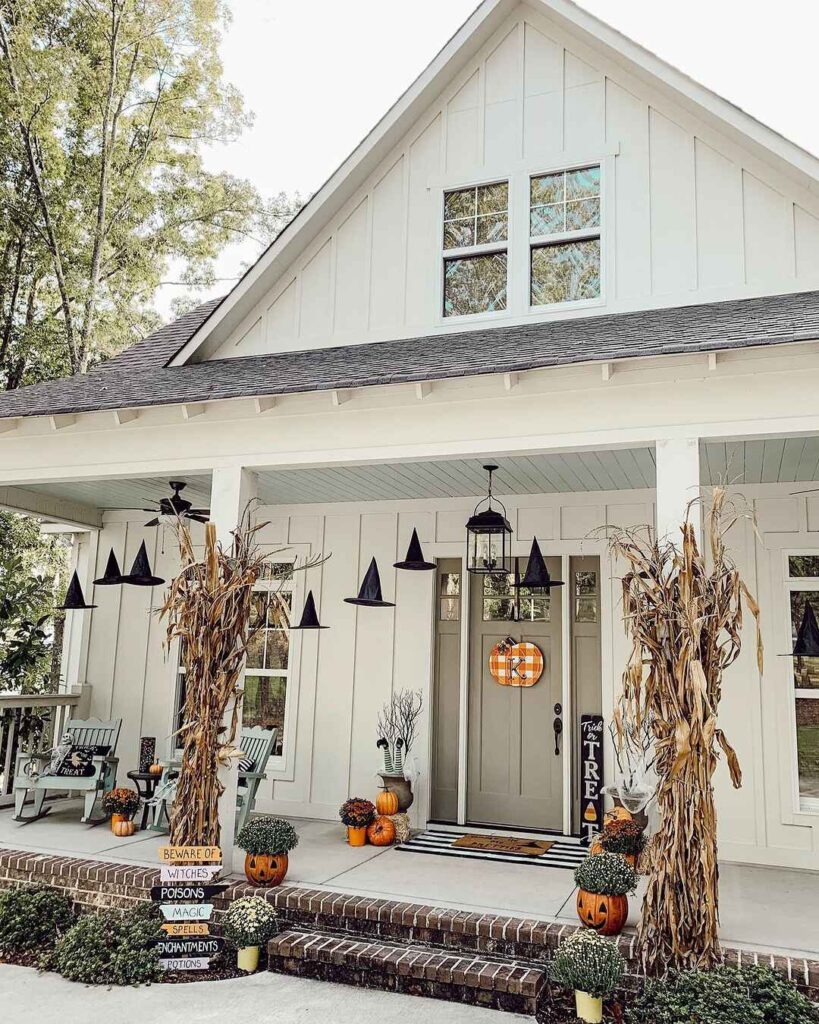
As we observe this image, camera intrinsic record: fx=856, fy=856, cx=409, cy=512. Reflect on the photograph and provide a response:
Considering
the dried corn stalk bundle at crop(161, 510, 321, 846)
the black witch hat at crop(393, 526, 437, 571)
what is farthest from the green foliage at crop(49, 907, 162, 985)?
the black witch hat at crop(393, 526, 437, 571)

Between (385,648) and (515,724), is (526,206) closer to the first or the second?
(385,648)

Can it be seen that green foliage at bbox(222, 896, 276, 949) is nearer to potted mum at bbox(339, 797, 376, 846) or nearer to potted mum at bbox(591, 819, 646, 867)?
potted mum at bbox(339, 797, 376, 846)

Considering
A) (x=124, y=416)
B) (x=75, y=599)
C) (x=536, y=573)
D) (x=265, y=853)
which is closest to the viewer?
(x=265, y=853)

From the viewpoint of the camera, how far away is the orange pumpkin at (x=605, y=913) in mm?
4570

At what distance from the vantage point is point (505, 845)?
23.0ft

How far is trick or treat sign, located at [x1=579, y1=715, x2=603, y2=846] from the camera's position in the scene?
715 centimetres

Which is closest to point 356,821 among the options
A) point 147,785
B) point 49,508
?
point 147,785

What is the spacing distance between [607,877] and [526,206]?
4.90m

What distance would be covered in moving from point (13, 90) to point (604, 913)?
16.7 metres

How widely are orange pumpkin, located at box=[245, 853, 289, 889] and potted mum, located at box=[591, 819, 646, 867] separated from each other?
2072 mm

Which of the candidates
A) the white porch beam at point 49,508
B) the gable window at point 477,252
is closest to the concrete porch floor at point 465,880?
the white porch beam at point 49,508

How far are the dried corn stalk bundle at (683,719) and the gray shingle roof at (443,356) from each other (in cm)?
116

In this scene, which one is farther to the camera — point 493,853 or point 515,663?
point 515,663

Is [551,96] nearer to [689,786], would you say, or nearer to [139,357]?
[139,357]
